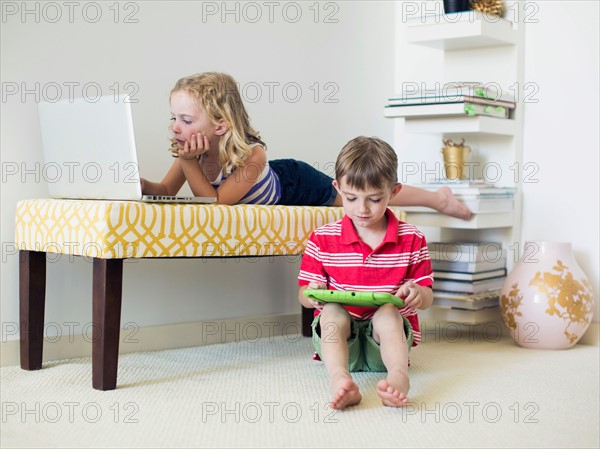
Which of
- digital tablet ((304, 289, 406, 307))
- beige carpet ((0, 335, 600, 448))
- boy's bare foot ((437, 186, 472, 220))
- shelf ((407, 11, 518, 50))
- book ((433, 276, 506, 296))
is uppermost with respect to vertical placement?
shelf ((407, 11, 518, 50))

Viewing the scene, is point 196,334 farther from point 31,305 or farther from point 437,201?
point 437,201

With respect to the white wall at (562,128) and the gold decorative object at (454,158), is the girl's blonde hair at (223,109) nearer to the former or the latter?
the gold decorative object at (454,158)

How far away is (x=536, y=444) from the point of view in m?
1.38

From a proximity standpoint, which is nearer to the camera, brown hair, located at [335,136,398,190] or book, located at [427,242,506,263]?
brown hair, located at [335,136,398,190]

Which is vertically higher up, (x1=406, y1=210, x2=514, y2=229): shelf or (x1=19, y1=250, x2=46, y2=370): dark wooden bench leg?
(x1=406, y1=210, x2=514, y2=229): shelf

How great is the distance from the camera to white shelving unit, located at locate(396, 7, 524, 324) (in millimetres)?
2418

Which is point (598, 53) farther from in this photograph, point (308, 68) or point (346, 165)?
point (346, 165)

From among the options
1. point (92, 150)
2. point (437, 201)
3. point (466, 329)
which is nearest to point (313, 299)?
point (92, 150)

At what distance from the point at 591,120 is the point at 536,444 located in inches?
51.9

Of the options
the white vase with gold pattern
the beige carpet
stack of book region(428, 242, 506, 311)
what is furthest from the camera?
stack of book region(428, 242, 506, 311)

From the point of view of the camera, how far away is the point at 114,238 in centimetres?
167

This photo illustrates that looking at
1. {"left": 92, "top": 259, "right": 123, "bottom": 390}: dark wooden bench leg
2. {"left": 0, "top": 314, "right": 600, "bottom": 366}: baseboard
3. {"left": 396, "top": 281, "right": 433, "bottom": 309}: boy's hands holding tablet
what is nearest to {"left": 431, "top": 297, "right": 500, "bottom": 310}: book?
{"left": 0, "top": 314, "right": 600, "bottom": 366}: baseboard

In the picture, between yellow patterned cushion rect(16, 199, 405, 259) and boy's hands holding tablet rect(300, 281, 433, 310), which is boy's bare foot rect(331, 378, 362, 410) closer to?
boy's hands holding tablet rect(300, 281, 433, 310)

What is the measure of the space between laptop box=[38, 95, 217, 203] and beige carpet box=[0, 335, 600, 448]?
0.40 meters
